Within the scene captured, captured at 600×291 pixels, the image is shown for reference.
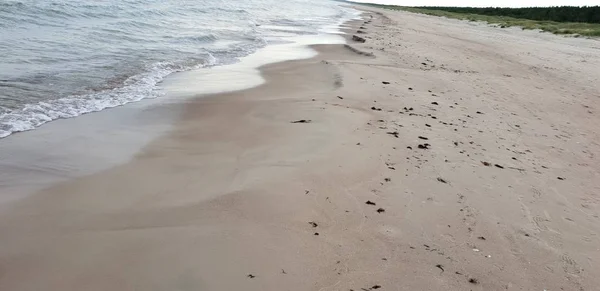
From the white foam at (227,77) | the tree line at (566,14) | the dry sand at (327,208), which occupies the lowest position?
the dry sand at (327,208)

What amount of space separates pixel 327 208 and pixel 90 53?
8154mm

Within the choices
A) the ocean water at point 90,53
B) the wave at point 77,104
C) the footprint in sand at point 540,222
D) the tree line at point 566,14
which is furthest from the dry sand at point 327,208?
the tree line at point 566,14

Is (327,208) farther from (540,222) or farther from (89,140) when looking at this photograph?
(89,140)

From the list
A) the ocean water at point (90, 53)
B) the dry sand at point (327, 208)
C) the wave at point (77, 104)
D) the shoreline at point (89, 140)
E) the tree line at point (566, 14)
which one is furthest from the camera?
the tree line at point (566, 14)

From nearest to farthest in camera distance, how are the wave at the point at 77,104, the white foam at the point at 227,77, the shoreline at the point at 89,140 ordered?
the shoreline at the point at 89,140
the wave at the point at 77,104
the white foam at the point at 227,77

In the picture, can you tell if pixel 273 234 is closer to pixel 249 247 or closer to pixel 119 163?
pixel 249 247

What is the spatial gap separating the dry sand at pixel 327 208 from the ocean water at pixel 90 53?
5.54 feet

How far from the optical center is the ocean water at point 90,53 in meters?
6.38

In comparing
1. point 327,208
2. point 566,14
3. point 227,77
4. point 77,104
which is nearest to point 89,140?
point 77,104

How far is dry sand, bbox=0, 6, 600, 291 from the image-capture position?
9.35ft

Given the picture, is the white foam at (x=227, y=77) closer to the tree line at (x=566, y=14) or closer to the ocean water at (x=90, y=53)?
the ocean water at (x=90, y=53)

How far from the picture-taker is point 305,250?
3.09 meters

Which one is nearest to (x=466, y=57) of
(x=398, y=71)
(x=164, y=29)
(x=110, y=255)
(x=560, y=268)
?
(x=398, y=71)

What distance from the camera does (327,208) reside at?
3.71 metres
